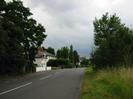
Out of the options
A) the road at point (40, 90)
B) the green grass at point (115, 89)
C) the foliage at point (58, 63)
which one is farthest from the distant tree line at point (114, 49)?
the foliage at point (58, 63)

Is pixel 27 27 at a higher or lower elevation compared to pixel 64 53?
lower

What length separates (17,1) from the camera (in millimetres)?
53031

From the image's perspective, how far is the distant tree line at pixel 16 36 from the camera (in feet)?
141

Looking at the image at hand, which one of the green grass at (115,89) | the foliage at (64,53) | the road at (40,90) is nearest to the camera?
the green grass at (115,89)

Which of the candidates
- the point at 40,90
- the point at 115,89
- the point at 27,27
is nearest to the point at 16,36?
the point at 27,27

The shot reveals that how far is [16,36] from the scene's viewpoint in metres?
46.0

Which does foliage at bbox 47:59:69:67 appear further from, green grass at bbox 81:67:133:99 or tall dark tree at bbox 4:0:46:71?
green grass at bbox 81:67:133:99

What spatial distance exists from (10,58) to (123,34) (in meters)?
15.6

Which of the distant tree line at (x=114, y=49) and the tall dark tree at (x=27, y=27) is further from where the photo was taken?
the tall dark tree at (x=27, y=27)

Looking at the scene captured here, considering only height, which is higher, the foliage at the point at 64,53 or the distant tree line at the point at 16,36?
the foliage at the point at 64,53

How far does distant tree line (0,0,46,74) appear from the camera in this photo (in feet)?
141

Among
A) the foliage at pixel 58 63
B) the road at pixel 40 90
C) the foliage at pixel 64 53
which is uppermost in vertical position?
the foliage at pixel 64 53

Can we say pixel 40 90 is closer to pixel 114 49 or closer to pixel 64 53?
pixel 114 49

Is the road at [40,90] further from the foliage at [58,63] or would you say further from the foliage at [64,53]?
the foliage at [64,53]
